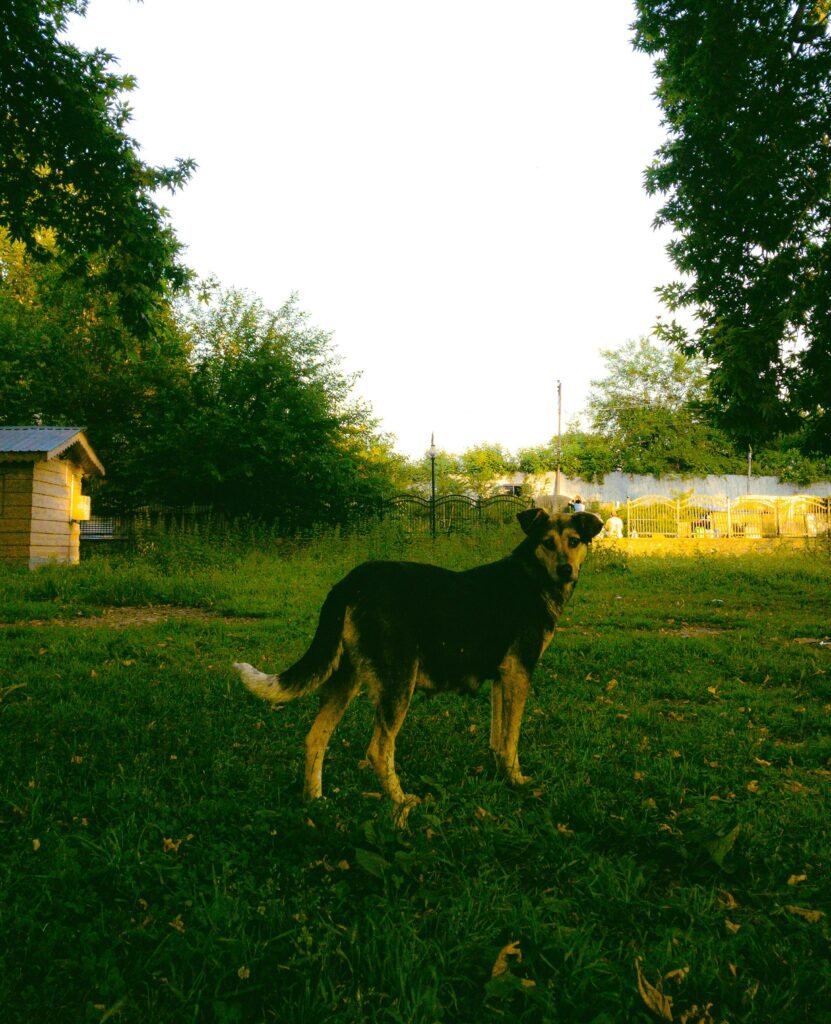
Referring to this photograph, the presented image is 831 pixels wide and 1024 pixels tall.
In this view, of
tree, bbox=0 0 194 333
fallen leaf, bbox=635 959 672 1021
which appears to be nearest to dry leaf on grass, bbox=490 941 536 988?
fallen leaf, bbox=635 959 672 1021

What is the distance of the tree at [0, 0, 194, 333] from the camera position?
22.4 ft

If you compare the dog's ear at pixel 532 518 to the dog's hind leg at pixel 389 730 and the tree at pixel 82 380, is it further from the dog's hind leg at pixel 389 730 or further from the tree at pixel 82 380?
the tree at pixel 82 380

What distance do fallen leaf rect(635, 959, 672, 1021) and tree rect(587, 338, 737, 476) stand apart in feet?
148

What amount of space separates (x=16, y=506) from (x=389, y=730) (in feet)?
50.3

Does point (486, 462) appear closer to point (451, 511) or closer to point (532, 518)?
point (451, 511)

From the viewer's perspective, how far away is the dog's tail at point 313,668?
321 cm

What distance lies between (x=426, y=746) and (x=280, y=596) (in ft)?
23.3

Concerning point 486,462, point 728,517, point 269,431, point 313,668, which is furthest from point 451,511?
point 486,462

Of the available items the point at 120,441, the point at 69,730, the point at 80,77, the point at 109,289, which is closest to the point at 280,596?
the point at 109,289

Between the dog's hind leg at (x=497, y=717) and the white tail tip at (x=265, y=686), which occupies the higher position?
the white tail tip at (x=265, y=686)

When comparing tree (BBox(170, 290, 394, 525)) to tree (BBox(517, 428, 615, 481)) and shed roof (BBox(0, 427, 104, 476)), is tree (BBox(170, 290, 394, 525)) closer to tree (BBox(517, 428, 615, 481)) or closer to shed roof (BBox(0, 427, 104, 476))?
shed roof (BBox(0, 427, 104, 476))

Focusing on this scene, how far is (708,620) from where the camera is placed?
31.2 feet

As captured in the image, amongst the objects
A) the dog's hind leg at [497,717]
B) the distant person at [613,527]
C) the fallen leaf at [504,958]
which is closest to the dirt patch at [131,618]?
the dog's hind leg at [497,717]

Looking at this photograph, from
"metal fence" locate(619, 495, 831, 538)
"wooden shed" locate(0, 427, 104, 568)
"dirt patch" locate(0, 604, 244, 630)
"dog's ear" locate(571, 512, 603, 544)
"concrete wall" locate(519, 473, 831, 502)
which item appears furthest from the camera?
"concrete wall" locate(519, 473, 831, 502)
